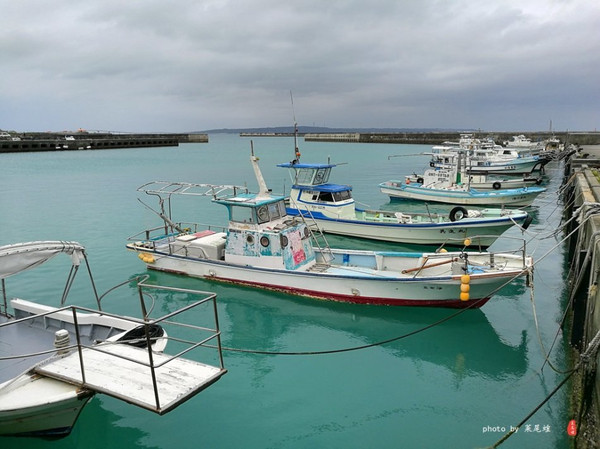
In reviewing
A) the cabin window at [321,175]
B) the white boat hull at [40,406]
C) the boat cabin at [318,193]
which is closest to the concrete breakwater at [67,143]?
the boat cabin at [318,193]

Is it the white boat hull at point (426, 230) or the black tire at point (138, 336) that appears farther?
the white boat hull at point (426, 230)

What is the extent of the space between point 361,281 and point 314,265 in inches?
90.2

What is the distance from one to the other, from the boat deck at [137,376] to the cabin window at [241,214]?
7.05 m

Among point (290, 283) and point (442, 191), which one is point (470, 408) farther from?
point (442, 191)

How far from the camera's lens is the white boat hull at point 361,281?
38.2ft

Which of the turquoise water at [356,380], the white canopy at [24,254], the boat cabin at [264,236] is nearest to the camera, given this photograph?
the turquoise water at [356,380]

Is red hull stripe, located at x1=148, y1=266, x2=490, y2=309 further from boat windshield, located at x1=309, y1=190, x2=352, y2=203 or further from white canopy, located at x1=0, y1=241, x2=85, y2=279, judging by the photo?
boat windshield, located at x1=309, y1=190, x2=352, y2=203

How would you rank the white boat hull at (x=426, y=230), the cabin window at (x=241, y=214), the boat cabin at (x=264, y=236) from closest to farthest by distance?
the boat cabin at (x=264, y=236), the cabin window at (x=241, y=214), the white boat hull at (x=426, y=230)

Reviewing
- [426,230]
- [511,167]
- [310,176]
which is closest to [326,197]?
[310,176]

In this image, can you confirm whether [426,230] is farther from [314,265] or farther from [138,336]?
[138,336]

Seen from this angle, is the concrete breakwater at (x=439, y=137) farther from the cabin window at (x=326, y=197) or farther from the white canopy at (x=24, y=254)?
the white canopy at (x=24, y=254)

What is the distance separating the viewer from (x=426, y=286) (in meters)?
11.9

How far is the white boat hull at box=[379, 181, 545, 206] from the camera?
27.8m

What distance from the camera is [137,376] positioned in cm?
618
